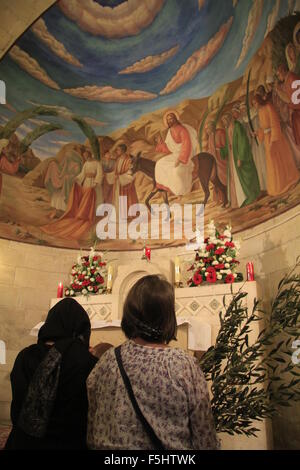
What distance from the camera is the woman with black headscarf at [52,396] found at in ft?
5.83

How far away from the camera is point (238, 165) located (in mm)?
7430

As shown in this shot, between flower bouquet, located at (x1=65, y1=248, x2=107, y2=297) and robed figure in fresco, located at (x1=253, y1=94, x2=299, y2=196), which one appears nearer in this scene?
robed figure in fresco, located at (x1=253, y1=94, x2=299, y2=196)

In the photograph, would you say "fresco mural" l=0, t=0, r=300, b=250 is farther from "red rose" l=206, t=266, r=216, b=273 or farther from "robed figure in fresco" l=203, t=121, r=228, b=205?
"red rose" l=206, t=266, r=216, b=273

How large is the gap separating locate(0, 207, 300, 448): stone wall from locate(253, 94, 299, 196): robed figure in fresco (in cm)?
62

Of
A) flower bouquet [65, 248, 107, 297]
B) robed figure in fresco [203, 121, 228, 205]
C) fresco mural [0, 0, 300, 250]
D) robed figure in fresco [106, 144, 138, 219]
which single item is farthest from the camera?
robed figure in fresco [106, 144, 138, 219]

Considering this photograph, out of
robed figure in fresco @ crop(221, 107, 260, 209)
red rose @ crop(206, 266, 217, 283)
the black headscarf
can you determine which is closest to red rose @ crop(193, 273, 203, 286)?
red rose @ crop(206, 266, 217, 283)

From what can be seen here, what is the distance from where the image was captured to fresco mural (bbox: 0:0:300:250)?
736 centimetres

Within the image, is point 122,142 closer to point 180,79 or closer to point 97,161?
point 97,161

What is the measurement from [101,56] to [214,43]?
10.4 feet

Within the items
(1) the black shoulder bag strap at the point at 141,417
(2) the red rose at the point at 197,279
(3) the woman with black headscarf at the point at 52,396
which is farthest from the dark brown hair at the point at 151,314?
(2) the red rose at the point at 197,279

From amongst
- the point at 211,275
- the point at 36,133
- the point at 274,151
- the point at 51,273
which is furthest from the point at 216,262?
the point at 36,133

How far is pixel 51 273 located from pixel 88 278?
6.40 ft

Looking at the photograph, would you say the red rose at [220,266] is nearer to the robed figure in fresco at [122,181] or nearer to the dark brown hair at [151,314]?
the dark brown hair at [151,314]
